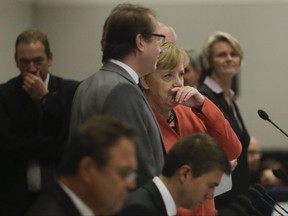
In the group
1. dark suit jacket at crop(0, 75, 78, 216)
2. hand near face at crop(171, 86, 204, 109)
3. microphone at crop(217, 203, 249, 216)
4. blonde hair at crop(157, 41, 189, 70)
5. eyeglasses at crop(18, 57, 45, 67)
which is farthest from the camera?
eyeglasses at crop(18, 57, 45, 67)

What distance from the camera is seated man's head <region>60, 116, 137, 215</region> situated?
7.20 ft

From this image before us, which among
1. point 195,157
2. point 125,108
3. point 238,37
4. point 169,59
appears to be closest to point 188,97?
point 169,59

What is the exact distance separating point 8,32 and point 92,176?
4.02 meters

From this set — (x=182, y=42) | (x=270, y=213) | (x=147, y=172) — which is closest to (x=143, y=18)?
(x=147, y=172)

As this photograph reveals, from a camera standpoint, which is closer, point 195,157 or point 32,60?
point 195,157

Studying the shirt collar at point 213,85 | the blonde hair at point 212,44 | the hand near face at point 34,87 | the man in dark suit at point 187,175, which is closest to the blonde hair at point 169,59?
the man in dark suit at point 187,175

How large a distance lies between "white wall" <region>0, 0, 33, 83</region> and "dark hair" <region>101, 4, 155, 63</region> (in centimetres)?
275

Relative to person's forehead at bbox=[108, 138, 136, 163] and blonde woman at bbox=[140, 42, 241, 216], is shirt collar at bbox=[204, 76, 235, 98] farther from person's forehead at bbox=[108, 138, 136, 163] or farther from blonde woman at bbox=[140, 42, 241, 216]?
person's forehead at bbox=[108, 138, 136, 163]

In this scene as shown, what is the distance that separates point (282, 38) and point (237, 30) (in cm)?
40

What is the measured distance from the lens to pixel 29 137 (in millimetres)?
4234

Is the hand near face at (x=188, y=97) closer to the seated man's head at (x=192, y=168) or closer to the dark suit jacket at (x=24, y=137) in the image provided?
the seated man's head at (x=192, y=168)

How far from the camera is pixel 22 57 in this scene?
4434mm

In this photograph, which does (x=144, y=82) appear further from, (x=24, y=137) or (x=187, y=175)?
(x=24, y=137)

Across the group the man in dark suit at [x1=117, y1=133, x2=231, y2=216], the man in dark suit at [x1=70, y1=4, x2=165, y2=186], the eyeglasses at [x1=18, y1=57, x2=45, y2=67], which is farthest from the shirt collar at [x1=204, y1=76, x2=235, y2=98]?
the man in dark suit at [x1=117, y1=133, x2=231, y2=216]
